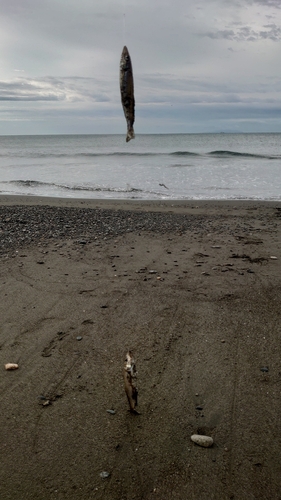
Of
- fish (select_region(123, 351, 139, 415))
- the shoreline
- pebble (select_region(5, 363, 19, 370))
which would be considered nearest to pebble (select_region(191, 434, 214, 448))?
fish (select_region(123, 351, 139, 415))

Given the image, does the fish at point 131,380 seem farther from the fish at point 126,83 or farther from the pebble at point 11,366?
the fish at point 126,83

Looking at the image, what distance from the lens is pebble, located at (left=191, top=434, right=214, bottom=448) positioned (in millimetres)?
3039

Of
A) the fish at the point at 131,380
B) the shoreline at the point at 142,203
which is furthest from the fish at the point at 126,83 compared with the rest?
the shoreline at the point at 142,203

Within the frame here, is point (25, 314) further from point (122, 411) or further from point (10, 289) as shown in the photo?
point (122, 411)

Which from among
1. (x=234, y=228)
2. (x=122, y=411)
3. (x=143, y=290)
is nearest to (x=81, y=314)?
(x=143, y=290)

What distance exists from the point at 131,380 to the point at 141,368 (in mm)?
835

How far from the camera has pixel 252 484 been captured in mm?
2740

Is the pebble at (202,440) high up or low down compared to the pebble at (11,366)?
down

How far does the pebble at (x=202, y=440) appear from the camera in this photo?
120 inches

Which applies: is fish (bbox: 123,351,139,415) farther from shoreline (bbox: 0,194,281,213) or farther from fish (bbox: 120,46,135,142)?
shoreline (bbox: 0,194,281,213)

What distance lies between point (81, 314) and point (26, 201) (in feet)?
32.1

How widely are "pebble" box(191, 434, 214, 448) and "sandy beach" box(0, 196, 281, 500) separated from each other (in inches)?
1.6

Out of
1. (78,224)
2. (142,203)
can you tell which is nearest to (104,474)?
(78,224)

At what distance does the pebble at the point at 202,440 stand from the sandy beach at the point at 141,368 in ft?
0.14
